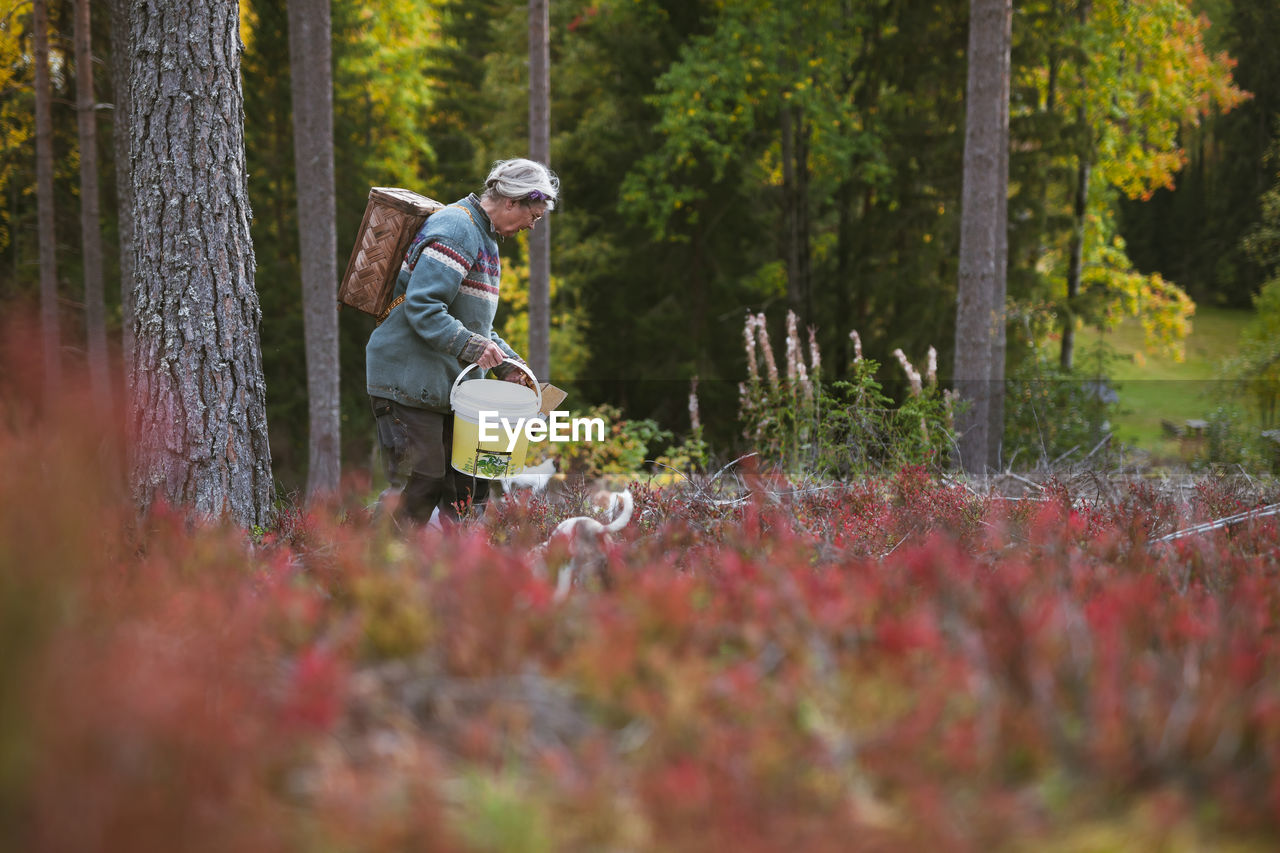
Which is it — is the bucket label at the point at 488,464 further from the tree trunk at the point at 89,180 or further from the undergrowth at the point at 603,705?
the tree trunk at the point at 89,180

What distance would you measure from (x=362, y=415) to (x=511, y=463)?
13873 mm

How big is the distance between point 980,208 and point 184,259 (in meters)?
7.17

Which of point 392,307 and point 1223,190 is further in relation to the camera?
point 1223,190

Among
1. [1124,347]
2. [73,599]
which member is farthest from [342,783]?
[1124,347]

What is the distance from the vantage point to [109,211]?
58.4ft

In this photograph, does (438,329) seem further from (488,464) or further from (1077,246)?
(1077,246)

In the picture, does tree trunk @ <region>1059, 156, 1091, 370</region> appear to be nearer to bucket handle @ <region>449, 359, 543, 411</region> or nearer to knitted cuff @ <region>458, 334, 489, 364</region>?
bucket handle @ <region>449, 359, 543, 411</region>

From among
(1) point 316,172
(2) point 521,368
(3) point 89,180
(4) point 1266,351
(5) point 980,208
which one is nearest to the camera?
(2) point 521,368

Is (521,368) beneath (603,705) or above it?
above

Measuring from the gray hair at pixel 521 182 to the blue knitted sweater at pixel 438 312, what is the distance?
170 mm

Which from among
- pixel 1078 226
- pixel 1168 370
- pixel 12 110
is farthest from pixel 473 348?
pixel 1168 370

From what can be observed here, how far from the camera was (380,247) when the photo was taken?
4359 mm

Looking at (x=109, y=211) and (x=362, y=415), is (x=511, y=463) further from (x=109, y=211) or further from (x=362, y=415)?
(x=109, y=211)

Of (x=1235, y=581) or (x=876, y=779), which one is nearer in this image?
(x=876, y=779)
